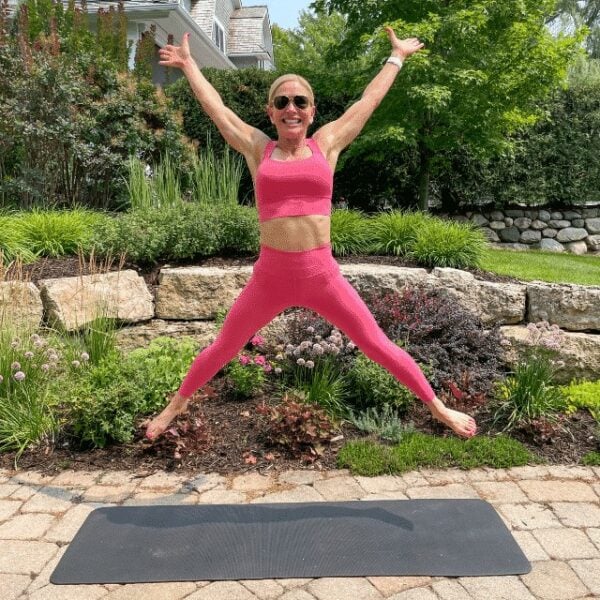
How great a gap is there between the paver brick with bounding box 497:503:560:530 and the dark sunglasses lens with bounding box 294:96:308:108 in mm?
2373

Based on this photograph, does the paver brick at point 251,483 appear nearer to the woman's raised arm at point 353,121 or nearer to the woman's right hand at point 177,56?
the woman's raised arm at point 353,121

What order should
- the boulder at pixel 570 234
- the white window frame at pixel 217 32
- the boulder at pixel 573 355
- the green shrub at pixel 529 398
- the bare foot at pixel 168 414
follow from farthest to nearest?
the white window frame at pixel 217 32 < the boulder at pixel 570 234 < the boulder at pixel 573 355 < the green shrub at pixel 529 398 < the bare foot at pixel 168 414

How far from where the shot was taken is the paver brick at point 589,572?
253 centimetres

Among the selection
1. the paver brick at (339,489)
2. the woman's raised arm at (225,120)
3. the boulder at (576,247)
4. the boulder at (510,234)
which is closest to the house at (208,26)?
the boulder at (510,234)

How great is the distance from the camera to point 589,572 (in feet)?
8.64

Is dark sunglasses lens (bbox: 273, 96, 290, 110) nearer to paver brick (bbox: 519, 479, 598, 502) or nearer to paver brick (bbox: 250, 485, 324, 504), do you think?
paver brick (bbox: 250, 485, 324, 504)

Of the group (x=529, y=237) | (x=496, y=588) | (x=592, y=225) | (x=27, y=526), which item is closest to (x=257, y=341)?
(x=27, y=526)

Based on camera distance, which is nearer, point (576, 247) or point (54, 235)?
point (54, 235)

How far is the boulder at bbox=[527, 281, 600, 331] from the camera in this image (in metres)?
4.98

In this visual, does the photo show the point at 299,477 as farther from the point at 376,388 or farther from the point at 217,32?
the point at 217,32

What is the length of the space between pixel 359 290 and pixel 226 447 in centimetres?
191

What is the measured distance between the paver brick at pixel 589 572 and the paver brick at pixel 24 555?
8.01 ft

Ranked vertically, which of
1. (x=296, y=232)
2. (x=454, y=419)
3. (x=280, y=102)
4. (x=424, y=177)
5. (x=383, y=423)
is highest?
(x=280, y=102)

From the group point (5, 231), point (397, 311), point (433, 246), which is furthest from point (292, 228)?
point (5, 231)
